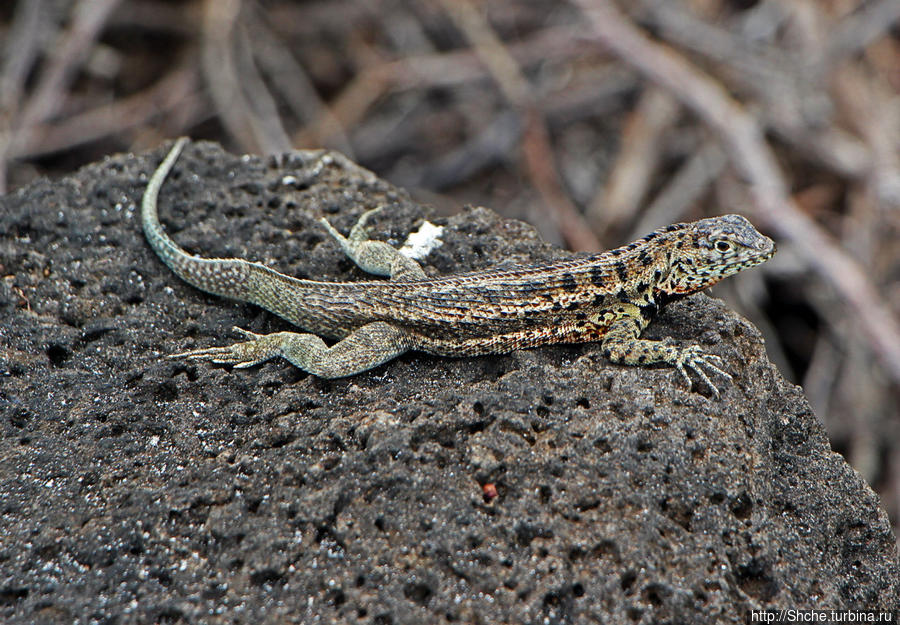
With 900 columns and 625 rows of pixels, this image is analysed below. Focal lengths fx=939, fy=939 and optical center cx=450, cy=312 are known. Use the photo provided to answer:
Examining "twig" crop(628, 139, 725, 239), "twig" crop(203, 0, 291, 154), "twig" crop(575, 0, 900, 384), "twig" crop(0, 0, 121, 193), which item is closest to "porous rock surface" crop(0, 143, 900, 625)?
"twig" crop(575, 0, 900, 384)

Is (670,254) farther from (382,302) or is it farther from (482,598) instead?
(482,598)

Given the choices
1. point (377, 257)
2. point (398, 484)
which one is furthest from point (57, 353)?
point (398, 484)

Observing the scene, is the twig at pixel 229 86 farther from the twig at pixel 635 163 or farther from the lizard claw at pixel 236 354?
the lizard claw at pixel 236 354

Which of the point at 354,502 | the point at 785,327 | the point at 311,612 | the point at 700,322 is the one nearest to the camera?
the point at 311,612

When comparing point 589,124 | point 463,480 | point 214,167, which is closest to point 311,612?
point 463,480

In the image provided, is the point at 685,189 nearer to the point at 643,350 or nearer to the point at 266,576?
the point at 643,350
